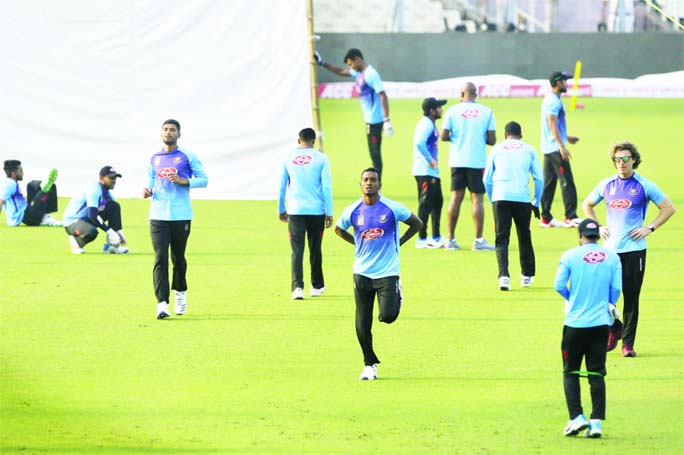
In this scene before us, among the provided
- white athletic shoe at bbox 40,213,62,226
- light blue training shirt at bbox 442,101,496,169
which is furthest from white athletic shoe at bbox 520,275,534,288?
white athletic shoe at bbox 40,213,62,226

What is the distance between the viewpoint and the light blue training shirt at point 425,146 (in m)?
20.6

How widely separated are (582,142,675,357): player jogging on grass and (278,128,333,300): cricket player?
4146 millimetres

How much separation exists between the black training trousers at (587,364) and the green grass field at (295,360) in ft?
0.93

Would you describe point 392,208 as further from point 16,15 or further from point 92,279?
point 16,15

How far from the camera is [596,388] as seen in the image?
1065 centimetres

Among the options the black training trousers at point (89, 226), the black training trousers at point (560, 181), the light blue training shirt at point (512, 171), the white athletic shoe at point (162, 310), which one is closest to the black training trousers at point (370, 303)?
the white athletic shoe at point (162, 310)

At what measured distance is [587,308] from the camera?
10805mm

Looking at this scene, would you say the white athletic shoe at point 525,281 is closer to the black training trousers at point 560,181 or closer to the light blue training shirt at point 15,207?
the black training trousers at point 560,181

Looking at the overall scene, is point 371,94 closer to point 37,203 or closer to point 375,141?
point 375,141

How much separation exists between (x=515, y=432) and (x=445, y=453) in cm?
84

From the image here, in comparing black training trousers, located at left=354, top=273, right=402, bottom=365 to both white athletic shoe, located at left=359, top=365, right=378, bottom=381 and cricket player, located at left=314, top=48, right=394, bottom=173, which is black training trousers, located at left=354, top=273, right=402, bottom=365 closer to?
white athletic shoe, located at left=359, top=365, right=378, bottom=381

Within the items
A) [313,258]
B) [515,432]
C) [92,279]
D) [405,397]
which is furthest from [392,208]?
[92,279]

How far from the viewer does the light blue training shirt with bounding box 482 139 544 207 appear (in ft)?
57.0

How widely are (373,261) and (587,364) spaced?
8.34ft
